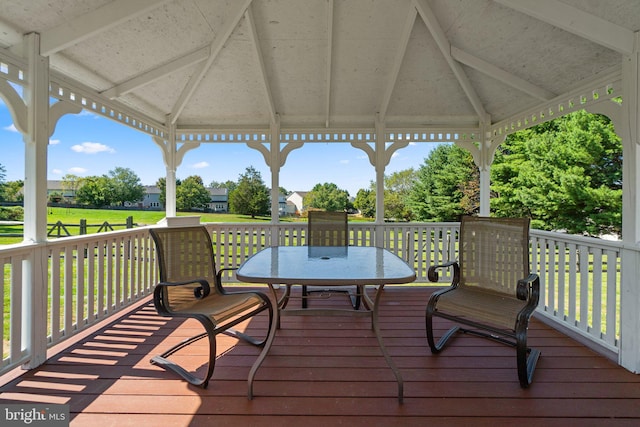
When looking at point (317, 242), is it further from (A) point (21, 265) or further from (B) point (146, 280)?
(A) point (21, 265)

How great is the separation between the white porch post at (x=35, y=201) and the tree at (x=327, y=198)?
18.9 m

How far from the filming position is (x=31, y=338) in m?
2.42

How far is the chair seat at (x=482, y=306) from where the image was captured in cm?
233

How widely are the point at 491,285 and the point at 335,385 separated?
1.74 meters

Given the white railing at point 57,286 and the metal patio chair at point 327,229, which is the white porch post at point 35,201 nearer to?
the white railing at point 57,286

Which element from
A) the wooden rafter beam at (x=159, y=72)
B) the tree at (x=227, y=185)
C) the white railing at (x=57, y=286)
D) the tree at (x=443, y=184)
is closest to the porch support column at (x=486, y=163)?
the wooden rafter beam at (x=159, y=72)

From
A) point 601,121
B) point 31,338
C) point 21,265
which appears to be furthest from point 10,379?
point 601,121

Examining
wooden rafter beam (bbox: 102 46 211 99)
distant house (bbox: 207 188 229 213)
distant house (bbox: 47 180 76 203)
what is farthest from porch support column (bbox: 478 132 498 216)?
distant house (bbox: 47 180 76 203)

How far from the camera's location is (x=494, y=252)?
2.96 metres

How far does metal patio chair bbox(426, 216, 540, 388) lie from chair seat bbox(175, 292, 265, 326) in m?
1.47

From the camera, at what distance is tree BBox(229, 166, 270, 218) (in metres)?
21.8

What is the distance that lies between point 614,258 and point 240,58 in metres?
4.30

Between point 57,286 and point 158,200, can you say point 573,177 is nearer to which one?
point 57,286

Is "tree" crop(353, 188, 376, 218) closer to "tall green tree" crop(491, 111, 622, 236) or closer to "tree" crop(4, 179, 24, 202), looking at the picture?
"tall green tree" crop(491, 111, 622, 236)
